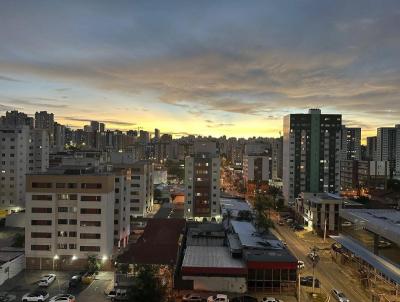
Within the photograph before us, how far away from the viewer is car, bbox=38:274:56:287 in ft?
93.9

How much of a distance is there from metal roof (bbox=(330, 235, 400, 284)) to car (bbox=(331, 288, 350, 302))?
2841 mm

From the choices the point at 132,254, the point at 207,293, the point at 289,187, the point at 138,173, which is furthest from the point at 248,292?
the point at 289,187

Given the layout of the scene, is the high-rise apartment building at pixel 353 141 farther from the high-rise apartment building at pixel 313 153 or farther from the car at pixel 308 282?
the car at pixel 308 282

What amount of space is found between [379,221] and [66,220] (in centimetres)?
2462

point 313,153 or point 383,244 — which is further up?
point 313,153

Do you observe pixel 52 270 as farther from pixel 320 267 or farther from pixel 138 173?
pixel 138 173

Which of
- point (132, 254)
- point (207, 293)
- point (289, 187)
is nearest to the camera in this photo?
point (207, 293)

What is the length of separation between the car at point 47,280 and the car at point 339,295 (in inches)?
801

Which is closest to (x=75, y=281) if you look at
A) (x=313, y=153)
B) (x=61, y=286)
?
(x=61, y=286)

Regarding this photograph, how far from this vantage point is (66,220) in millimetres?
33375

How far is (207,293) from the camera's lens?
89.8 feet

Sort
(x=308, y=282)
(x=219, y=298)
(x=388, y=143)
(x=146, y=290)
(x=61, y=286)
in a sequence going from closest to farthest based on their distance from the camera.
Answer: (x=146, y=290)
(x=219, y=298)
(x=61, y=286)
(x=308, y=282)
(x=388, y=143)

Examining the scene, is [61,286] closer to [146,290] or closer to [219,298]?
[146,290]

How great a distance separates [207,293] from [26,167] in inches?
1725
